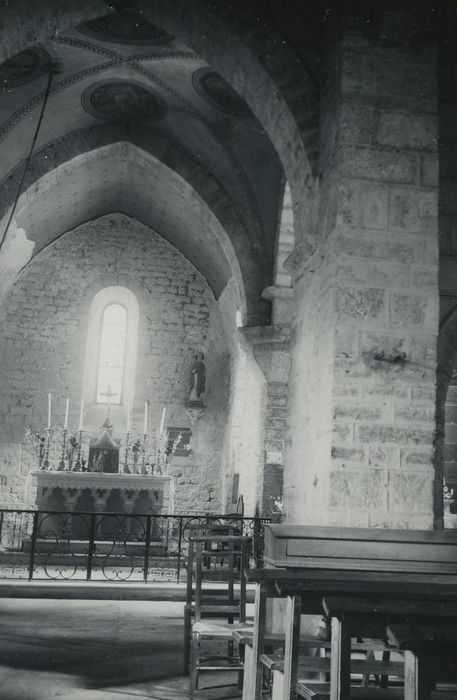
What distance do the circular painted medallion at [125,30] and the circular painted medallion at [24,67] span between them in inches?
24.0

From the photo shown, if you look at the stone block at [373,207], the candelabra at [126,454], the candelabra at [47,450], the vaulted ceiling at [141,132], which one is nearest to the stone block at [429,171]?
the stone block at [373,207]

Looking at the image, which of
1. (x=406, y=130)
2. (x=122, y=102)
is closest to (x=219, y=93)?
(x=122, y=102)

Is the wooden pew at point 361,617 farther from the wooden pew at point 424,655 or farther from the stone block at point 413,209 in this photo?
the stone block at point 413,209

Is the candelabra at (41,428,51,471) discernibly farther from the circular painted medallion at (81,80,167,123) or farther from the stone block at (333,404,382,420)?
the stone block at (333,404,382,420)

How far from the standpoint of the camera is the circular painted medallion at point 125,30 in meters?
7.63

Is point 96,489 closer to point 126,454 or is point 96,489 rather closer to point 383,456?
point 126,454

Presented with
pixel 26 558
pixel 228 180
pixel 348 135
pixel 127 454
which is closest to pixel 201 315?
pixel 127 454

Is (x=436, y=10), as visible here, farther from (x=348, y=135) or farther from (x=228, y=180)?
(x=228, y=180)

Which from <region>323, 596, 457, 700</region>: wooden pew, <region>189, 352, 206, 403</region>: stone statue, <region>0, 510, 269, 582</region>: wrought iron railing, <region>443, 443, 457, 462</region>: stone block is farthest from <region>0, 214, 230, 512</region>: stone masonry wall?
<region>323, 596, 457, 700</region>: wooden pew

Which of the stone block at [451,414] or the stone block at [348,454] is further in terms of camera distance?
the stone block at [451,414]

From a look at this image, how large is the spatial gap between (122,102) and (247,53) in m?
4.20

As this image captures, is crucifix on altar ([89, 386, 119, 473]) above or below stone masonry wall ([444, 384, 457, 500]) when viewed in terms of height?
below

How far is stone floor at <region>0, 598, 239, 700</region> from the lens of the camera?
392 centimetres

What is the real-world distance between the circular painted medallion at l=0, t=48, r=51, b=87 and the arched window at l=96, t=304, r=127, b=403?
18.0 feet
